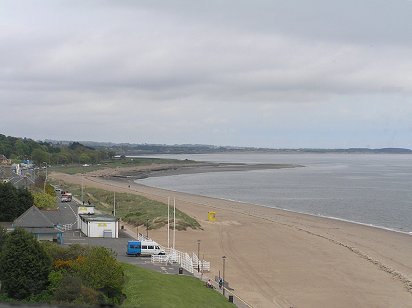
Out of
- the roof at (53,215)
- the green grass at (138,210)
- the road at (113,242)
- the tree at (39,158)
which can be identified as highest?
the tree at (39,158)

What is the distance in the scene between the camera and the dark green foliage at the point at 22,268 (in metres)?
21.5

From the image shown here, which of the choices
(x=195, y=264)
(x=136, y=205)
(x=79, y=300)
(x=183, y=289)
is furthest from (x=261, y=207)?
(x=79, y=300)

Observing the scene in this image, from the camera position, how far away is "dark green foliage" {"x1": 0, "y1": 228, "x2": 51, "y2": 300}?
70.6ft

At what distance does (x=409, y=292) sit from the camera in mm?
30156

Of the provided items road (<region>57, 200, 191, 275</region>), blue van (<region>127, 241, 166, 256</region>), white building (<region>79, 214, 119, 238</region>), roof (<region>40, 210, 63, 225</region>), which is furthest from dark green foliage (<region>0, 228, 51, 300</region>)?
roof (<region>40, 210, 63, 225</region>)

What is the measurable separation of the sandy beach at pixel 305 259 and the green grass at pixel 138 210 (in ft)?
6.10

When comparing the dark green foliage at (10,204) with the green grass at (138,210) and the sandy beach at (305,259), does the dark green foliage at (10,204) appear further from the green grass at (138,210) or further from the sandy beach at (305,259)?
the green grass at (138,210)

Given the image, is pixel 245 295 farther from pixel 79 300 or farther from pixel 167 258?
pixel 79 300

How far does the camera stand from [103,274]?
21.4 metres

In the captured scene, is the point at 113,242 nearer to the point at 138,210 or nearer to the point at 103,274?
the point at 103,274

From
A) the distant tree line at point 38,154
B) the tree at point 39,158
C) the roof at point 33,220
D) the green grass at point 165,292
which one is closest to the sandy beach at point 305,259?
the green grass at point 165,292

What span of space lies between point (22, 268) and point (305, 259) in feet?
71.4

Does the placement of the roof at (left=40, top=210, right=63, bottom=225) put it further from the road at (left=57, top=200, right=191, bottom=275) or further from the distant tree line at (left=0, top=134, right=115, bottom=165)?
the distant tree line at (left=0, top=134, right=115, bottom=165)

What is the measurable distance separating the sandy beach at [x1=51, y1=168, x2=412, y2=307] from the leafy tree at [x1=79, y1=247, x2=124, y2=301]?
729 cm
